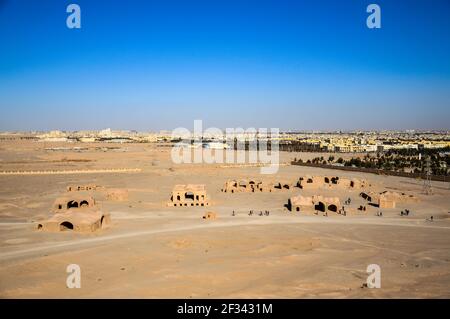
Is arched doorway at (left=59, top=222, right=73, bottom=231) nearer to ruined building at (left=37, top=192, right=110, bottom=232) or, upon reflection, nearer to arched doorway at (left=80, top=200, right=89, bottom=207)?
ruined building at (left=37, top=192, right=110, bottom=232)

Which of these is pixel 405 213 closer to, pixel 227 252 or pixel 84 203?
pixel 227 252

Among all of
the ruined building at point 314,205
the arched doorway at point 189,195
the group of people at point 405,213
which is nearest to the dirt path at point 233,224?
the ruined building at point 314,205

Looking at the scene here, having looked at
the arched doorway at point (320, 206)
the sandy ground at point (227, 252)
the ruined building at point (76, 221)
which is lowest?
the sandy ground at point (227, 252)

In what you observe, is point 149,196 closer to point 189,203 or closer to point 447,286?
point 189,203

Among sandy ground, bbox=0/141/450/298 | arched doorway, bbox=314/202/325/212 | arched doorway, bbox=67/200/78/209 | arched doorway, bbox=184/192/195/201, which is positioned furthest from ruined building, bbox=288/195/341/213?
arched doorway, bbox=67/200/78/209

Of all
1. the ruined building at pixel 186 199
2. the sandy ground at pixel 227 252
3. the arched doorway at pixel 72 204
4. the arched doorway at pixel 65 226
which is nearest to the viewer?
the sandy ground at pixel 227 252

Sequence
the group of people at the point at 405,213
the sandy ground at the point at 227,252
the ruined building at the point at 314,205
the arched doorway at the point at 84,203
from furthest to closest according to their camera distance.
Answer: the ruined building at the point at 314,205
the arched doorway at the point at 84,203
the group of people at the point at 405,213
the sandy ground at the point at 227,252

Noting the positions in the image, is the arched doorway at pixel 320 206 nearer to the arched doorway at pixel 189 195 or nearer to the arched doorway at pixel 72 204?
the arched doorway at pixel 189 195

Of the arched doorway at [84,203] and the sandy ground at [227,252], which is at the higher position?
the arched doorway at [84,203]

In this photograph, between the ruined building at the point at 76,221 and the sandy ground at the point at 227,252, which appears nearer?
the sandy ground at the point at 227,252
